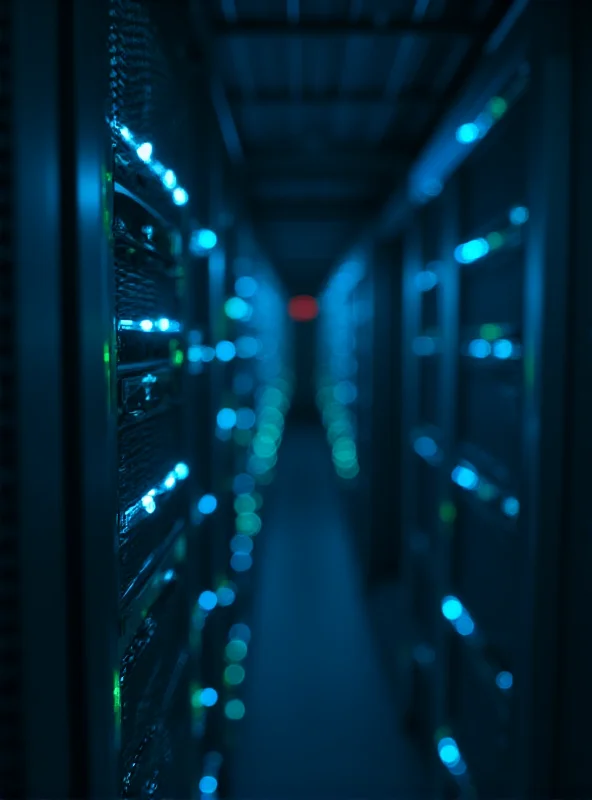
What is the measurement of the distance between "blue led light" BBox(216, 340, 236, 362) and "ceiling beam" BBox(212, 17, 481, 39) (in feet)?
3.92

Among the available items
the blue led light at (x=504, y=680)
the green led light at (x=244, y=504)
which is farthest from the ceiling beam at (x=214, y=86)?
the blue led light at (x=504, y=680)

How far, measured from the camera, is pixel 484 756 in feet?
7.95

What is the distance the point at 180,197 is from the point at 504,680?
1.81 meters

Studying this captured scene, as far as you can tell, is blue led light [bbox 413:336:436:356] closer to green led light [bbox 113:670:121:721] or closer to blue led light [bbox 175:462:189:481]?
blue led light [bbox 175:462:189:481]

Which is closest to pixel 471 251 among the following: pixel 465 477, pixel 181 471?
pixel 465 477

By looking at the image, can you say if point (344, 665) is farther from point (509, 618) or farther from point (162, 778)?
point (162, 778)

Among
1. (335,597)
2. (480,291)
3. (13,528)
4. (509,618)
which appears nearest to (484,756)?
(509,618)

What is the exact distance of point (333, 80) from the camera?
308cm

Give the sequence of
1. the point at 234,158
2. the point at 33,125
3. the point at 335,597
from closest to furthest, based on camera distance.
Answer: the point at 33,125, the point at 234,158, the point at 335,597

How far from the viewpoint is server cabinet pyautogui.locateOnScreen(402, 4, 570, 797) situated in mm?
1717

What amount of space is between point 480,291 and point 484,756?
1.73 meters

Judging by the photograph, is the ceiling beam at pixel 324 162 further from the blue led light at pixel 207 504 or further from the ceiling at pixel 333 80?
the blue led light at pixel 207 504

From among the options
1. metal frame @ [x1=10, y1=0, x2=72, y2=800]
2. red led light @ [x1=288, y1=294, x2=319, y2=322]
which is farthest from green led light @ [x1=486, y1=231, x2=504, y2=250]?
Answer: red led light @ [x1=288, y1=294, x2=319, y2=322]

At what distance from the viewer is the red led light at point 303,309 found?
1733 cm
